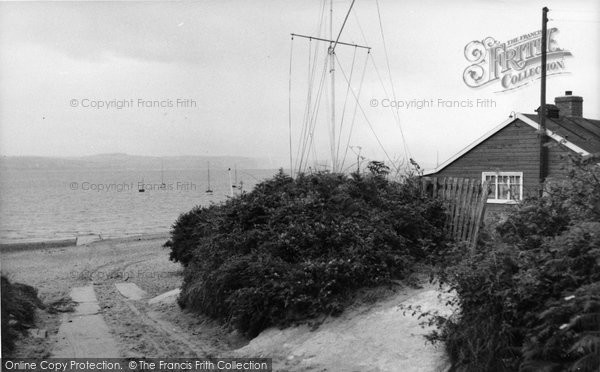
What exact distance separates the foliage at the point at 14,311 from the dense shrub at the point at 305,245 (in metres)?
3.05

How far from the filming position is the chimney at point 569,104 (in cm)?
2614

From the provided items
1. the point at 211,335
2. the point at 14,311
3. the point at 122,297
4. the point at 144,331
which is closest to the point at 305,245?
the point at 211,335

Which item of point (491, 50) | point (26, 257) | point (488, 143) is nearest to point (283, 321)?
point (491, 50)

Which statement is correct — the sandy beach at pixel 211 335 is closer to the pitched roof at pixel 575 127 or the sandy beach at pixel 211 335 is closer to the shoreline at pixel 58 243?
the pitched roof at pixel 575 127

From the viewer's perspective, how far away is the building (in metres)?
23.1

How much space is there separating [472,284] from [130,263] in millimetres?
22637

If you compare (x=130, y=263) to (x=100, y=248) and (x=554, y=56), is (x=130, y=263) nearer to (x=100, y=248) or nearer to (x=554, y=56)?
(x=100, y=248)

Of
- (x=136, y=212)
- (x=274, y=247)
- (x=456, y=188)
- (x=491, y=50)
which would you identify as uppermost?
(x=491, y=50)

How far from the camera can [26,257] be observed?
104ft

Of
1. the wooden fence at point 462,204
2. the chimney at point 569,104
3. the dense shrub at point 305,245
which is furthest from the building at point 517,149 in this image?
the dense shrub at point 305,245

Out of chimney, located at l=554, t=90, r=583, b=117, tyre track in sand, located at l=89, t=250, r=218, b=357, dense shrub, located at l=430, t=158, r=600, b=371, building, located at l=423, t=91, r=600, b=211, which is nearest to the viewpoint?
dense shrub, located at l=430, t=158, r=600, b=371

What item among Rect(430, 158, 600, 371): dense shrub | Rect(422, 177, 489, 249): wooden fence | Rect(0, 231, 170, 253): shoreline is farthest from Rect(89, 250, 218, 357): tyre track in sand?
Rect(0, 231, 170, 253): shoreline

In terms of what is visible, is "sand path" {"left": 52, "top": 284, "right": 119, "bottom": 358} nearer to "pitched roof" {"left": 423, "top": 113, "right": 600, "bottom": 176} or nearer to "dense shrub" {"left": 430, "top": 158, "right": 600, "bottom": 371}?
"dense shrub" {"left": 430, "top": 158, "right": 600, "bottom": 371}

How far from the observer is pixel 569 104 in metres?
26.3
